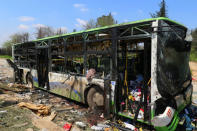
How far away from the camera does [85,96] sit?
574 centimetres

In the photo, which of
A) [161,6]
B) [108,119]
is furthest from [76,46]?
[161,6]

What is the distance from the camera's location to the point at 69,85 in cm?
651

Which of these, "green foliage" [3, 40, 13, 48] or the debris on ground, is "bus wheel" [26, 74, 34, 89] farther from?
"green foliage" [3, 40, 13, 48]

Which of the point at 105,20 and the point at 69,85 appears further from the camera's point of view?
the point at 105,20

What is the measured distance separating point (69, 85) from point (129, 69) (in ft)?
8.28

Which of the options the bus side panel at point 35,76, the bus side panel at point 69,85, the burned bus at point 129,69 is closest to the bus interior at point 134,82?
the burned bus at point 129,69

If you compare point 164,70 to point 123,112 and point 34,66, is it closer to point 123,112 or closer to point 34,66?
point 123,112

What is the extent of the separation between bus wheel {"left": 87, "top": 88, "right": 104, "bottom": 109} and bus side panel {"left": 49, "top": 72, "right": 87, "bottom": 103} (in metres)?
0.35

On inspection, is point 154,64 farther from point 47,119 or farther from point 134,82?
point 47,119

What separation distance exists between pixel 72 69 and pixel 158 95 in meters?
3.85

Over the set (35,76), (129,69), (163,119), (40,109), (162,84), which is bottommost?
(40,109)

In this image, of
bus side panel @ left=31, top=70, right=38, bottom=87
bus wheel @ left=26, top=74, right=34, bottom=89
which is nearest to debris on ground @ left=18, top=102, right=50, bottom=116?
bus side panel @ left=31, top=70, right=38, bottom=87

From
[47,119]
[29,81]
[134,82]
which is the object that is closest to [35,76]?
[29,81]

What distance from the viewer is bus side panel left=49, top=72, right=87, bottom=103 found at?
5.91 metres
